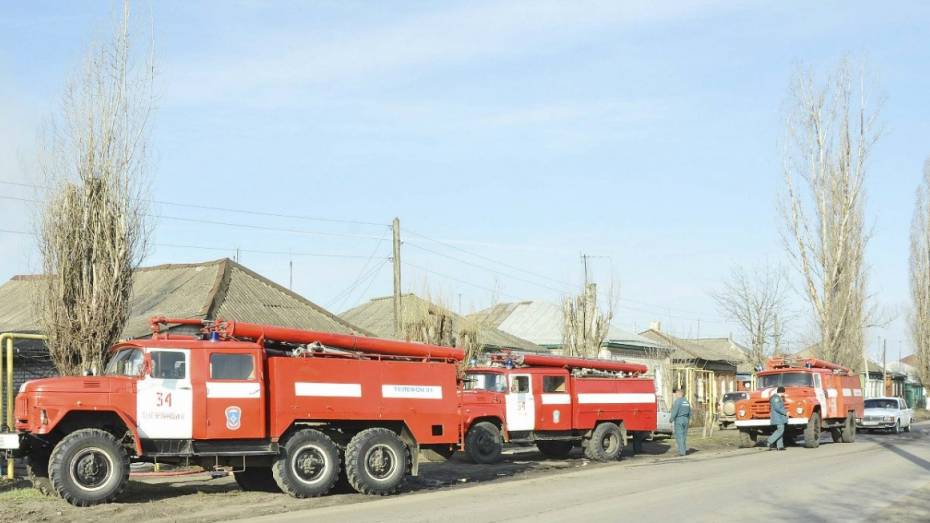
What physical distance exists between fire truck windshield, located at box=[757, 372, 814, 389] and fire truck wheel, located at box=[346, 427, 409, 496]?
17248mm

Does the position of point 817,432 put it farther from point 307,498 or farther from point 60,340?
point 60,340

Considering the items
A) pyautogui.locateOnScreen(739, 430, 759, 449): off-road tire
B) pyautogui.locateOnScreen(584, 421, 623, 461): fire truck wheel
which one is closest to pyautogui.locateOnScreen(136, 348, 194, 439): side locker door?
pyautogui.locateOnScreen(584, 421, 623, 461): fire truck wheel

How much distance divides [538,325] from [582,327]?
65.0ft

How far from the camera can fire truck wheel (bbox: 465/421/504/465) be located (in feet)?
73.9

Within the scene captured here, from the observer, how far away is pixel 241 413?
15805 millimetres

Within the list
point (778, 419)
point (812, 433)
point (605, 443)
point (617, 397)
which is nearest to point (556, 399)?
point (605, 443)

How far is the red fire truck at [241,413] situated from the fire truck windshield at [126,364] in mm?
22

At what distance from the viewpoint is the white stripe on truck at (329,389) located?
1647 cm

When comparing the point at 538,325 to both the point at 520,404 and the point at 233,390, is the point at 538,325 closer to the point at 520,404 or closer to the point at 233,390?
the point at 520,404

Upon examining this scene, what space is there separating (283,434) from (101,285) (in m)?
5.89

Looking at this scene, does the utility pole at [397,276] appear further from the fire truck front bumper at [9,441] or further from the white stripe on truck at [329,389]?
the fire truck front bumper at [9,441]

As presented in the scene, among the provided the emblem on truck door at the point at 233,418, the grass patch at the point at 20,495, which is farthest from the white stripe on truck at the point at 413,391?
the grass patch at the point at 20,495

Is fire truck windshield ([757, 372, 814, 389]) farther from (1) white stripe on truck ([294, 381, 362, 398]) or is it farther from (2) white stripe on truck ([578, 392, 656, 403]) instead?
(1) white stripe on truck ([294, 381, 362, 398])

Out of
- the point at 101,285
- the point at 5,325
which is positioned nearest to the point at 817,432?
the point at 101,285
